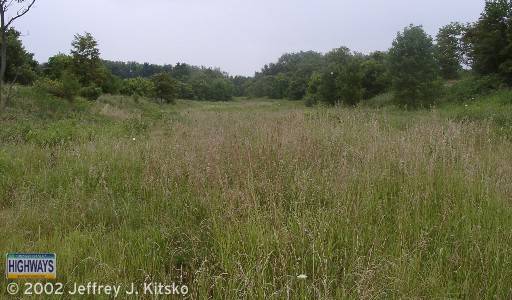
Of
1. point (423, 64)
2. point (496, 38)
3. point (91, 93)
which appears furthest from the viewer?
point (91, 93)

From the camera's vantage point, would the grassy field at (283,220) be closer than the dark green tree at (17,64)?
Yes

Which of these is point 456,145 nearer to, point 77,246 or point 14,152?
point 77,246

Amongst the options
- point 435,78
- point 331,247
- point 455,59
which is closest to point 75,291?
point 331,247

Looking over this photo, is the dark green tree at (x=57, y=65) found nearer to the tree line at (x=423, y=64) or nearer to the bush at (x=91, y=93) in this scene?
the bush at (x=91, y=93)

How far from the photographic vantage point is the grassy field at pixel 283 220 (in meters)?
2.03

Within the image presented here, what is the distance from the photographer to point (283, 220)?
8.61ft

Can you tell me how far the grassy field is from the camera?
203 centimetres

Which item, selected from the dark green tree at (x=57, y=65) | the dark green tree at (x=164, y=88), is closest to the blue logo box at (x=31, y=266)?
the dark green tree at (x=57, y=65)

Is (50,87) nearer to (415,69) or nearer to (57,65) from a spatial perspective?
(57,65)

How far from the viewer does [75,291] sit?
2070 mm

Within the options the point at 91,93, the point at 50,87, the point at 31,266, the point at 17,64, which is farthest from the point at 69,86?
the point at 31,266

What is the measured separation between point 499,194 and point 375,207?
116cm

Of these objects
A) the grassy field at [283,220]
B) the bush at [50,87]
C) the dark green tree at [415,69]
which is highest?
the dark green tree at [415,69]

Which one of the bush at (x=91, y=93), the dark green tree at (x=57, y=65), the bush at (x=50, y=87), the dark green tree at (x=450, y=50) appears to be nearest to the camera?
the bush at (x=50, y=87)
